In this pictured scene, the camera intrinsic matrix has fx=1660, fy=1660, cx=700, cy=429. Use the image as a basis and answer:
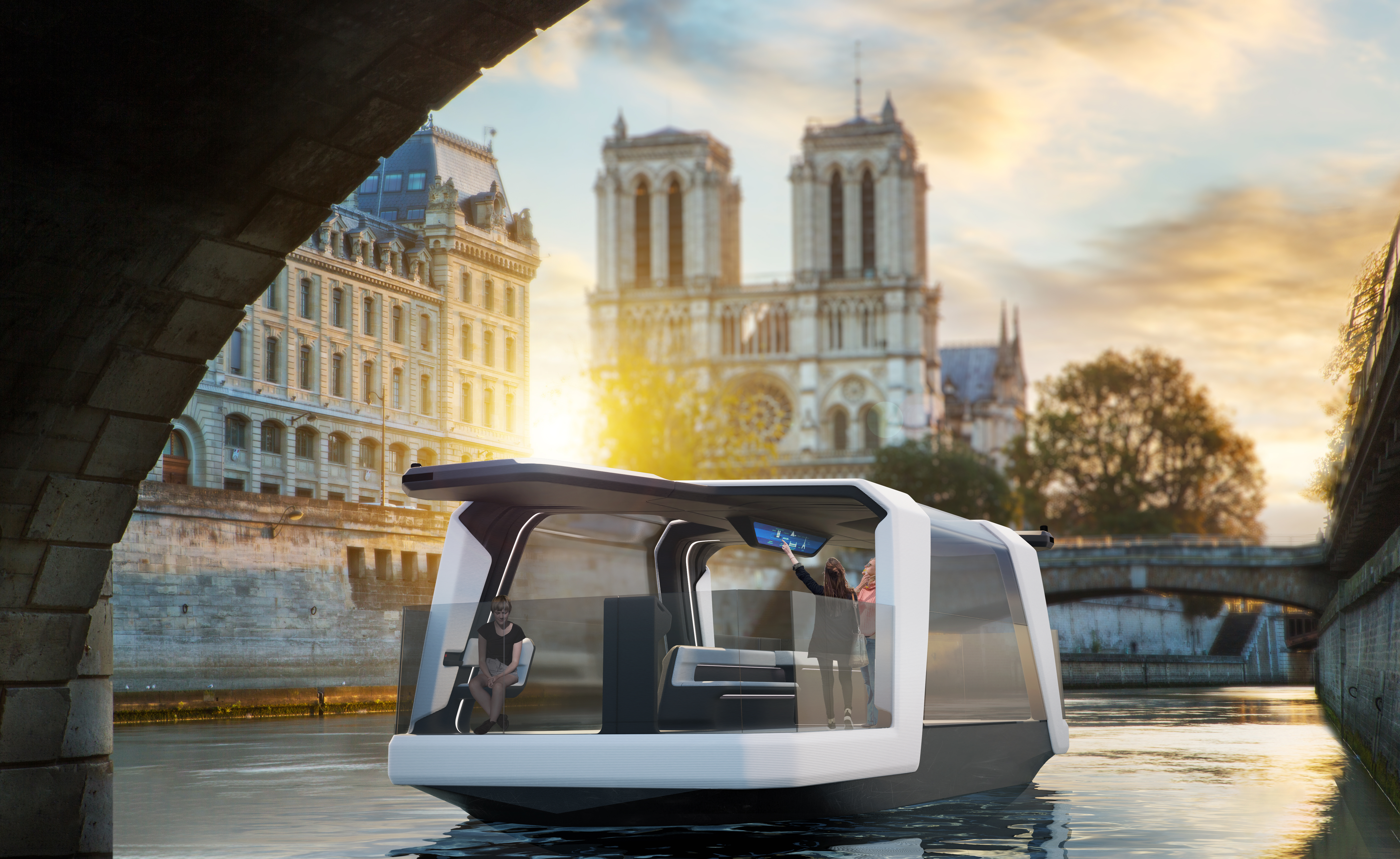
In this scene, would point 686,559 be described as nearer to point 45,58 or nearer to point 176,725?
point 45,58

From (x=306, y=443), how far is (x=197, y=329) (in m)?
26.7

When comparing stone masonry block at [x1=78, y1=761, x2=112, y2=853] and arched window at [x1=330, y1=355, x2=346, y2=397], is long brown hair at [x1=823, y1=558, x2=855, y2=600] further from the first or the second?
arched window at [x1=330, y1=355, x2=346, y2=397]

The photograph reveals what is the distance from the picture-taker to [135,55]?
22.2ft

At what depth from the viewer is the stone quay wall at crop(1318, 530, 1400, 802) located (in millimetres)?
13562

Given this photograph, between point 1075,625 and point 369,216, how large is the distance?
3894 cm

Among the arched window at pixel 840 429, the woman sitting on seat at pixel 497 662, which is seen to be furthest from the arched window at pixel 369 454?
the arched window at pixel 840 429

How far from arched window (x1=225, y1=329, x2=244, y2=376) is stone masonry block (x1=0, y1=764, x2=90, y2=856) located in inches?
945

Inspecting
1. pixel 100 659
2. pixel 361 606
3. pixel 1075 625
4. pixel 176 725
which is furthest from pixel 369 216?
pixel 1075 625

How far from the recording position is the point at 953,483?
85.4 meters

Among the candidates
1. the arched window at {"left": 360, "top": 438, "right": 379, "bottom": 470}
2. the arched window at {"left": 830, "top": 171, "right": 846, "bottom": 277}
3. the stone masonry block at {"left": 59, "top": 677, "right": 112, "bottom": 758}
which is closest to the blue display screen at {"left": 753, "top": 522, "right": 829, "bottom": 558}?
the stone masonry block at {"left": 59, "top": 677, "right": 112, "bottom": 758}

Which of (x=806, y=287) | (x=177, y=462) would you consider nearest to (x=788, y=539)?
(x=177, y=462)

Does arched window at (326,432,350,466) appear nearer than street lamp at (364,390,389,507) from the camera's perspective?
Yes

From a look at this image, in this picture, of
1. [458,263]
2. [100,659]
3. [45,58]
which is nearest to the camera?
[45,58]

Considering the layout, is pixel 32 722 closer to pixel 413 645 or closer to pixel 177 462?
pixel 413 645
